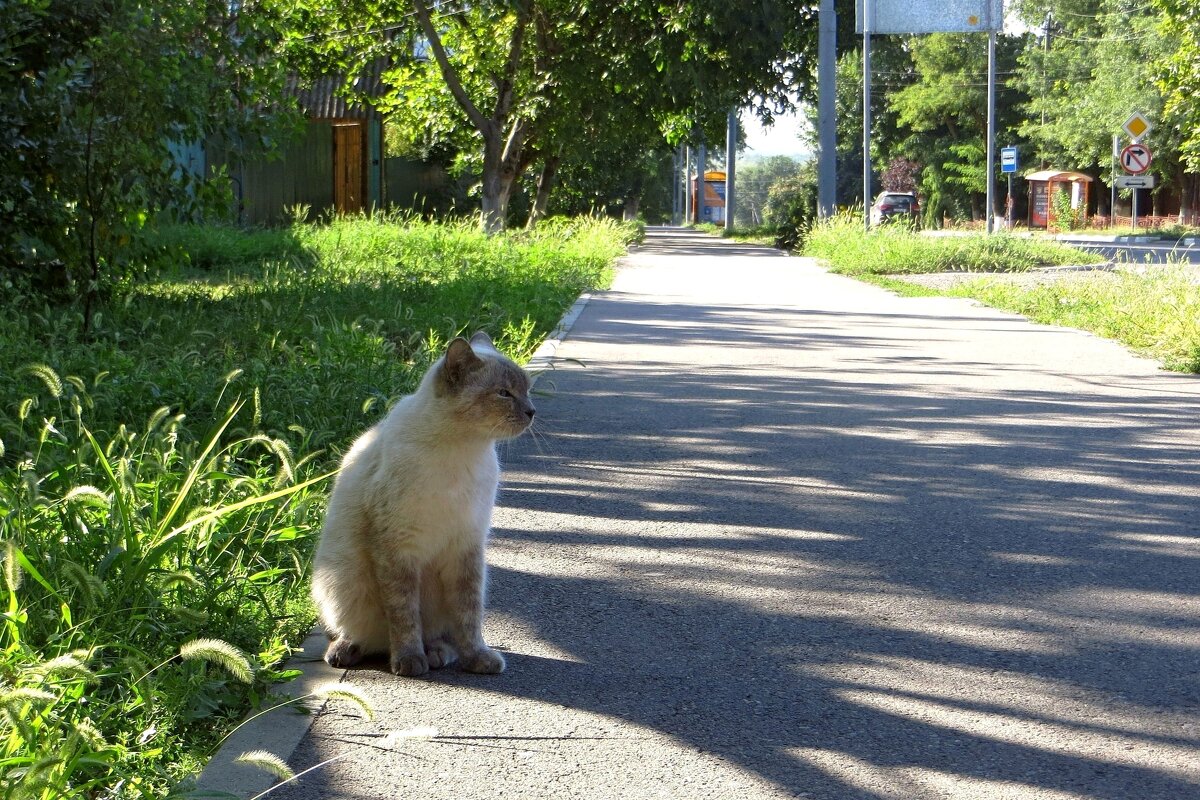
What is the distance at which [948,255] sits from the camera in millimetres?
24797

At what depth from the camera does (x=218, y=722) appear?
3.61 meters

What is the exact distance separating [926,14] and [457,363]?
1179 inches

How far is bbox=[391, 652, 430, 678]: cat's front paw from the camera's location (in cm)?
409

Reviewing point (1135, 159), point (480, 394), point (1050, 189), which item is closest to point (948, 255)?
point (1135, 159)

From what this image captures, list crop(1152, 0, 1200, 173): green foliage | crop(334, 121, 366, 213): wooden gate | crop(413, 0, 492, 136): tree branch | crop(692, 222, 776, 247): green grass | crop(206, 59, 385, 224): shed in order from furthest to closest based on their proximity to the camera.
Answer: crop(692, 222, 776, 247): green grass < crop(334, 121, 366, 213): wooden gate < crop(413, 0, 492, 136): tree branch < crop(206, 59, 385, 224): shed < crop(1152, 0, 1200, 173): green foliage

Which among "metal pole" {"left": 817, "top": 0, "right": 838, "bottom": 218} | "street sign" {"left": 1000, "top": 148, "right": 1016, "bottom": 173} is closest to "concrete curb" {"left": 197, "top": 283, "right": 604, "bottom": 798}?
"metal pole" {"left": 817, "top": 0, "right": 838, "bottom": 218}

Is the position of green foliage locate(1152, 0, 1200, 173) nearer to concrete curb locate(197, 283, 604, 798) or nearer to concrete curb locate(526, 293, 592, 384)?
concrete curb locate(526, 293, 592, 384)

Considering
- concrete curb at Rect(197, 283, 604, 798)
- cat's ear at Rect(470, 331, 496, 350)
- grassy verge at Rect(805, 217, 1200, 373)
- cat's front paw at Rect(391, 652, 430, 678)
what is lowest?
concrete curb at Rect(197, 283, 604, 798)

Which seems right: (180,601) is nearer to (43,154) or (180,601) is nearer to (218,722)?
(218,722)

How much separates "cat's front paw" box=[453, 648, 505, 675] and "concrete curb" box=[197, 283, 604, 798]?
373mm

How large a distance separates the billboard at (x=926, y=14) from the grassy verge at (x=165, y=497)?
2071 centimetres

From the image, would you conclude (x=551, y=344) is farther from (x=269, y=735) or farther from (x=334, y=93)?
(x=334, y=93)

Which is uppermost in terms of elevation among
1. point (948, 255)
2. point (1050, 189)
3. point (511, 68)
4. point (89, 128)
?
point (1050, 189)

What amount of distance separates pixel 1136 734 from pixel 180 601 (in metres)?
2.77
